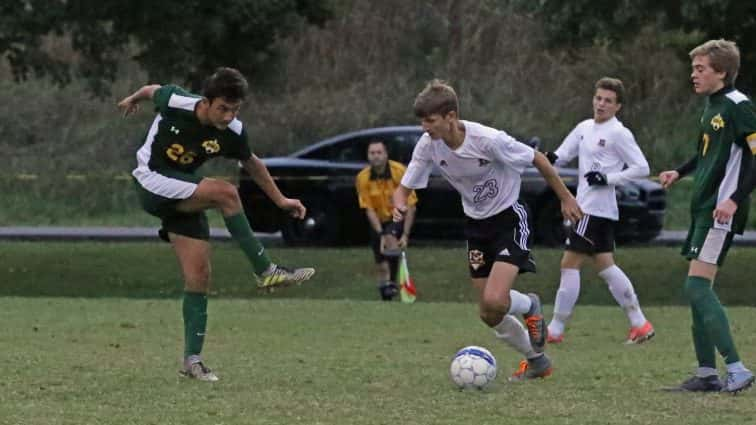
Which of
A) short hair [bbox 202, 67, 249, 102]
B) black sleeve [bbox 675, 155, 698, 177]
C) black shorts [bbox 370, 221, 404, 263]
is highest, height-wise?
short hair [bbox 202, 67, 249, 102]

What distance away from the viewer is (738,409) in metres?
8.16

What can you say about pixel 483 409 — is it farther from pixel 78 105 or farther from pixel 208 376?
pixel 78 105

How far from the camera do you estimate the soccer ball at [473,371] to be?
29.8 feet

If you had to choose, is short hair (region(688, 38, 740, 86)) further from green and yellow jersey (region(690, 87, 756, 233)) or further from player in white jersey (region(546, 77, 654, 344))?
player in white jersey (region(546, 77, 654, 344))

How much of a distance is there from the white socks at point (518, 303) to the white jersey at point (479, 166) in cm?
53

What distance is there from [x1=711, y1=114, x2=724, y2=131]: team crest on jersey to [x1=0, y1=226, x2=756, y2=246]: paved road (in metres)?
17.4

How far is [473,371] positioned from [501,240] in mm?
952

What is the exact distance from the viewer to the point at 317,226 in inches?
980

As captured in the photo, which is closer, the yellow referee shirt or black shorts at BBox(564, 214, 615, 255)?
black shorts at BBox(564, 214, 615, 255)

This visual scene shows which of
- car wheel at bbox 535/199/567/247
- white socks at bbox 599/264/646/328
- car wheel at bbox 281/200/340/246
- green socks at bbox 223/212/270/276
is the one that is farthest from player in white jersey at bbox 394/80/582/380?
car wheel at bbox 281/200/340/246

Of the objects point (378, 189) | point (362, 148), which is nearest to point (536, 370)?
point (378, 189)

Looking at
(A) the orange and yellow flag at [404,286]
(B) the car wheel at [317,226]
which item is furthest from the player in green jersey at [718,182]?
(B) the car wheel at [317,226]

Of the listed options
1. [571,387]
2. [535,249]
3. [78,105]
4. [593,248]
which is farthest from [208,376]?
[78,105]

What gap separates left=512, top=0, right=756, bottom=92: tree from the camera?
18.4 metres
